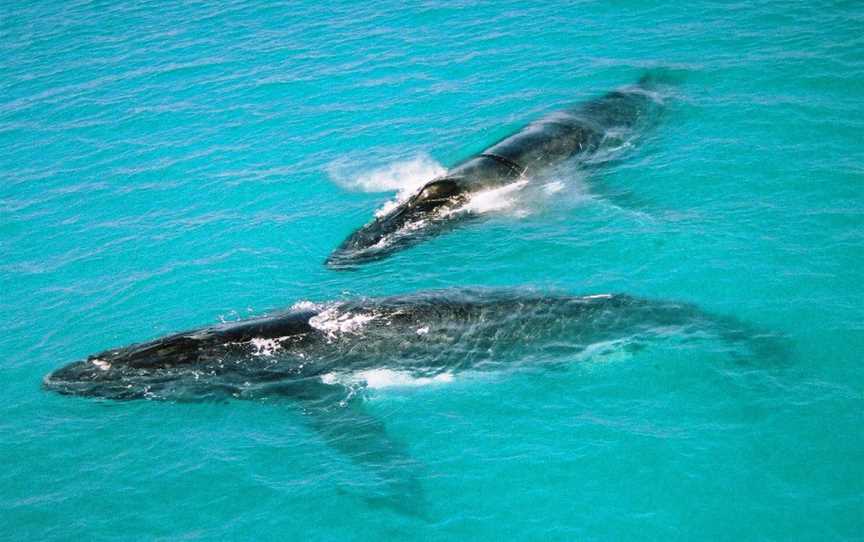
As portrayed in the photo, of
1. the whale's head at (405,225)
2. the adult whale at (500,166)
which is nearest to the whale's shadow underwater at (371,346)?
the whale's head at (405,225)

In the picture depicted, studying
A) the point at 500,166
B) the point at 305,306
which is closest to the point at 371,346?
the point at 305,306

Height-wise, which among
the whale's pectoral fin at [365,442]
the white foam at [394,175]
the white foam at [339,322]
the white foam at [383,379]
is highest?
the white foam at [394,175]

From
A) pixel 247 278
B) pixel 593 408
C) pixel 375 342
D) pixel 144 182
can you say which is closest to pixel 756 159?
pixel 593 408

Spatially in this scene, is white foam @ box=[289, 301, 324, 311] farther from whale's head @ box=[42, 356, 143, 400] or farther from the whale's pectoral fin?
whale's head @ box=[42, 356, 143, 400]

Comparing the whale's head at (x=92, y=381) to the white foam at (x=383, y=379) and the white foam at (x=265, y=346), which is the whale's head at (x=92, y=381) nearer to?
the white foam at (x=265, y=346)

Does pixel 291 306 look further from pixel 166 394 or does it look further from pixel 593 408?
pixel 593 408
